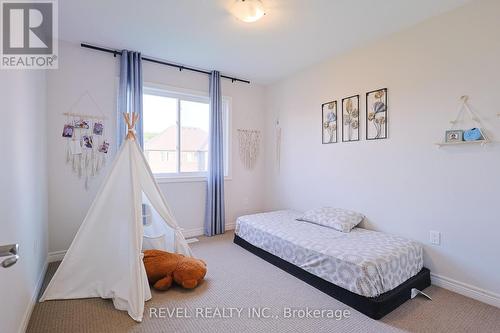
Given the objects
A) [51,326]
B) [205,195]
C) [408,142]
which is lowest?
[51,326]

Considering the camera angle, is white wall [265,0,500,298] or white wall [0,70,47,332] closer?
white wall [0,70,47,332]

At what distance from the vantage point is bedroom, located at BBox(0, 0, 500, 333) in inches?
77.8

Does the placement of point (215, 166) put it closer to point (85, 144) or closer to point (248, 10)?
point (85, 144)

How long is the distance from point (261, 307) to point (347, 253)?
0.86 metres

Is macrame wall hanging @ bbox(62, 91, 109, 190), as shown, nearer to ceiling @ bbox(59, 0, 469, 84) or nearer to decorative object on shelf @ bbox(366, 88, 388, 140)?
ceiling @ bbox(59, 0, 469, 84)

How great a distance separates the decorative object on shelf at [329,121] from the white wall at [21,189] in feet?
10.4

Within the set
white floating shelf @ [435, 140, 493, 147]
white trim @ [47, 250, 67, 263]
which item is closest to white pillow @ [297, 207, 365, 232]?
white floating shelf @ [435, 140, 493, 147]

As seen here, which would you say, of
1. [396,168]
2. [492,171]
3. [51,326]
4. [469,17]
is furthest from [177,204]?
[469,17]

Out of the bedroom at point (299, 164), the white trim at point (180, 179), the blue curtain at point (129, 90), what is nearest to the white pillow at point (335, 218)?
the bedroom at point (299, 164)

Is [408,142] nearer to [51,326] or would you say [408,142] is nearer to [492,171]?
[492,171]

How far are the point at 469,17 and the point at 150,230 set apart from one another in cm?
373

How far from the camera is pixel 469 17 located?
226 cm

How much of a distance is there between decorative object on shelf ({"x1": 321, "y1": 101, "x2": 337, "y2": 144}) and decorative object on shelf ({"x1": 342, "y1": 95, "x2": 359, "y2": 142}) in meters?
0.14

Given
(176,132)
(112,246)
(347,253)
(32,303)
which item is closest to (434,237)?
(347,253)
